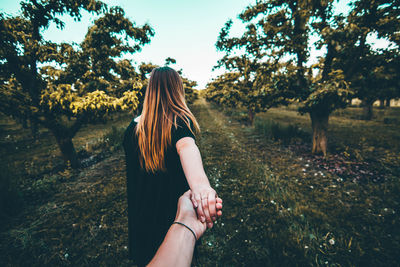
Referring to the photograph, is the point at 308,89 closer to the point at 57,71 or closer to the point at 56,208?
the point at 57,71

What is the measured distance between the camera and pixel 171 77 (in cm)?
173

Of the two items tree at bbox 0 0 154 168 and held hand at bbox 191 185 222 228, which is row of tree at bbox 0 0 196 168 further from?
held hand at bbox 191 185 222 228

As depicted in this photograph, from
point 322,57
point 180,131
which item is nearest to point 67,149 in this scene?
point 180,131

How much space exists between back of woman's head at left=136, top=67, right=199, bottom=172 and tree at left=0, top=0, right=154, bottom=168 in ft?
12.0

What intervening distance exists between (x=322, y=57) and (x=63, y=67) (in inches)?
406

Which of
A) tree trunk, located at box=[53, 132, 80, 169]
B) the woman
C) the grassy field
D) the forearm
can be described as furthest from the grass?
tree trunk, located at box=[53, 132, 80, 169]

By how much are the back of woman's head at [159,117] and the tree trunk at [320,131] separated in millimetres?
7932

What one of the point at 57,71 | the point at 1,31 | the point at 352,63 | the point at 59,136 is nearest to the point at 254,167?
the point at 352,63

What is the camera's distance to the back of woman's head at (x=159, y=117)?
1535mm

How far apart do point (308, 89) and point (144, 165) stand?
Result: 6939 mm

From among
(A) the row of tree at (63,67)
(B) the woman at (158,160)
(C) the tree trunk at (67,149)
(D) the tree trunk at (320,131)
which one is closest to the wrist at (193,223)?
(B) the woman at (158,160)

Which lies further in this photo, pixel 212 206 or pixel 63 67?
pixel 63 67

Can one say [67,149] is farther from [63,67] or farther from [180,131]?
[180,131]

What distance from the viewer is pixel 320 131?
7.28 metres
